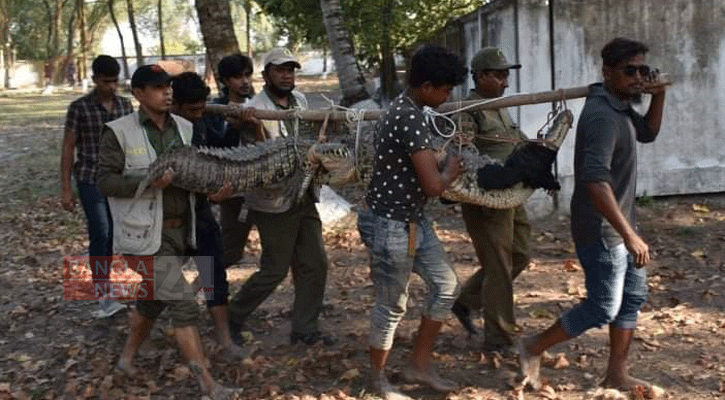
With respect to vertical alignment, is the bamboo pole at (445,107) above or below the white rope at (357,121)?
above

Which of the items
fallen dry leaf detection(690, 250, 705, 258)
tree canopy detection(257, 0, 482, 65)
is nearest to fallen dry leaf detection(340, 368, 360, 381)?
fallen dry leaf detection(690, 250, 705, 258)

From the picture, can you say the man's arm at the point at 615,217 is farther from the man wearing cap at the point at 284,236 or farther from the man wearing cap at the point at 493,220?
the man wearing cap at the point at 284,236

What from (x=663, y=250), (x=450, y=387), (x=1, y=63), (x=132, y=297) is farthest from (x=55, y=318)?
(x=1, y=63)

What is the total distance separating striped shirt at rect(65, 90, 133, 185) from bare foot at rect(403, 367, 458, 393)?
2.76 metres

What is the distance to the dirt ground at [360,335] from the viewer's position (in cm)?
494

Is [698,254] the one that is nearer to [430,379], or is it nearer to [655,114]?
[655,114]

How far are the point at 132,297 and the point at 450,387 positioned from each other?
3.10 m

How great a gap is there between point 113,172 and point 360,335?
6.80 ft

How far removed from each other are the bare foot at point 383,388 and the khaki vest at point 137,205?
1.39 meters

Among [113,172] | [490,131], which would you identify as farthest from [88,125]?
[490,131]

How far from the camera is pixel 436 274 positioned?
14.8 ft

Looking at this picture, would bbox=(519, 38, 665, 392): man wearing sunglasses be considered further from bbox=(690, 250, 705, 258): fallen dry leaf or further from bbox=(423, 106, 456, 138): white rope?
bbox=(690, 250, 705, 258): fallen dry leaf

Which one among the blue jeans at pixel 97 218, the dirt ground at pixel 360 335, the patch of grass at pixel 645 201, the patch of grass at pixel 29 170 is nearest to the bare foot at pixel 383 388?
the dirt ground at pixel 360 335

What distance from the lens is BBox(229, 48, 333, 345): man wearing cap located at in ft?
17.6
